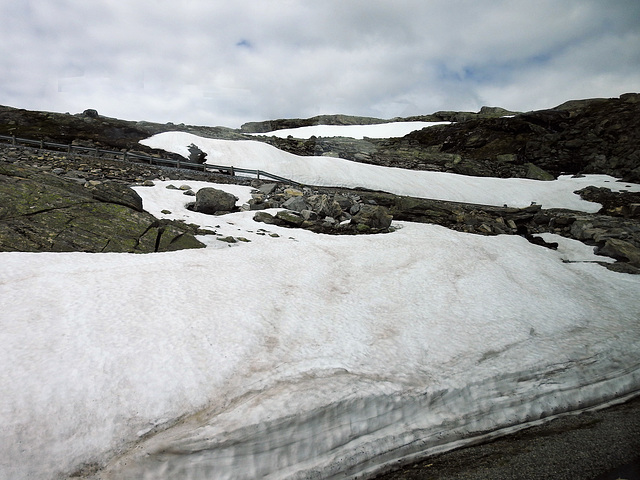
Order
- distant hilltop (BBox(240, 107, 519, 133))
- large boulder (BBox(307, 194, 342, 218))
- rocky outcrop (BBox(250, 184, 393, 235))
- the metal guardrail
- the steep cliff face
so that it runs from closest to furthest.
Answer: rocky outcrop (BBox(250, 184, 393, 235)), large boulder (BBox(307, 194, 342, 218)), the metal guardrail, the steep cliff face, distant hilltop (BBox(240, 107, 519, 133))

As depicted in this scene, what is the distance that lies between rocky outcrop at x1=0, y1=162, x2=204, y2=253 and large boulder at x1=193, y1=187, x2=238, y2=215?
11.4 feet

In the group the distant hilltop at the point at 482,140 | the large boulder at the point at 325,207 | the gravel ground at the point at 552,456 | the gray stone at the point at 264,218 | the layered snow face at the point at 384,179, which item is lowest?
the gravel ground at the point at 552,456

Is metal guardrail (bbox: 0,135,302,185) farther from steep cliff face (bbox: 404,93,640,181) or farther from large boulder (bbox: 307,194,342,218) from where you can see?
steep cliff face (bbox: 404,93,640,181)

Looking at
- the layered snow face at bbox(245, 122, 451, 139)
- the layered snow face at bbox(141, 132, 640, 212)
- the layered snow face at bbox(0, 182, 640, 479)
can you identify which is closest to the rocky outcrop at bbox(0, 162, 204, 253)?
the layered snow face at bbox(0, 182, 640, 479)

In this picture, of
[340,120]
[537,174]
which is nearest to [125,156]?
[537,174]

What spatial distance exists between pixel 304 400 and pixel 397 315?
3803 mm

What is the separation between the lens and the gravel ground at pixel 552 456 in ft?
16.2

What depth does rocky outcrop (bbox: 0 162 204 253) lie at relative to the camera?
878 centimetres

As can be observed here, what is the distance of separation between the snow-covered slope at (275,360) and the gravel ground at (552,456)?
0.29m

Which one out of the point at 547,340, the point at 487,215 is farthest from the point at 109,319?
the point at 487,215

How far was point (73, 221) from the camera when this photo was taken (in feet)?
31.5

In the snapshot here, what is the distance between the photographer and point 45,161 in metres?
19.3

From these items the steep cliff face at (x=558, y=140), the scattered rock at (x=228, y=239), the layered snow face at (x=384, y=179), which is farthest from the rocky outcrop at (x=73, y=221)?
the steep cliff face at (x=558, y=140)

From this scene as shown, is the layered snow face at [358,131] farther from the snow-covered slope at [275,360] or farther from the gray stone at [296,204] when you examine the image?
the snow-covered slope at [275,360]
